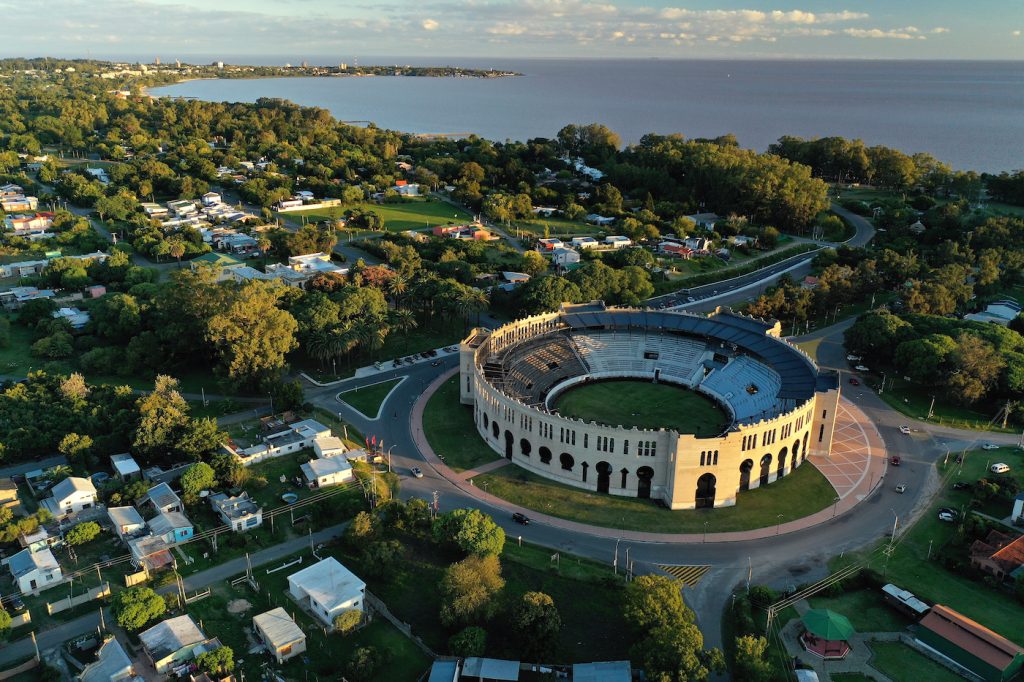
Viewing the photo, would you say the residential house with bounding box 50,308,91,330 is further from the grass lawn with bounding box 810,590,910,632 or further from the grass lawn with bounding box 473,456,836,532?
the grass lawn with bounding box 810,590,910,632

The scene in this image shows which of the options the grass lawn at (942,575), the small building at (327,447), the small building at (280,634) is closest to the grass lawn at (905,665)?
the grass lawn at (942,575)

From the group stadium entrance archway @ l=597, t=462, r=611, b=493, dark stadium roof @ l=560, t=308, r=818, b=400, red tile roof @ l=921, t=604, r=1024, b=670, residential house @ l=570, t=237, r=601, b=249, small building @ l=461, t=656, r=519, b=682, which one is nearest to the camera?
small building @ l=461, t=656, r=519, b=682

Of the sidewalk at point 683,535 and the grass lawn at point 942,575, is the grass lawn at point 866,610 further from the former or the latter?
the sidewalk at point 683,535

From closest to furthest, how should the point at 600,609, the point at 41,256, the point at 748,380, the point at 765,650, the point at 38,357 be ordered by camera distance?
the point at 765,650 < the point at 600,609 < the point at 748,380 < the point at 38,357 < the point at 41,256

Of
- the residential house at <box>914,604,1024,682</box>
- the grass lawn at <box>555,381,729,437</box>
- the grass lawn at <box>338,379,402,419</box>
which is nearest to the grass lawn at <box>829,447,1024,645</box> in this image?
the residential house at <box>914,604,1024,682</box>

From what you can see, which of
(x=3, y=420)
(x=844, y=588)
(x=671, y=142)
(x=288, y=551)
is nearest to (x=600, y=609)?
(x=844, y=588)

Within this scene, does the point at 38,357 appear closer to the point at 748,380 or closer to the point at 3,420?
the point at 3,420

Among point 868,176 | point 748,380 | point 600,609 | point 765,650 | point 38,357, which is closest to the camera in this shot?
point 765,650
